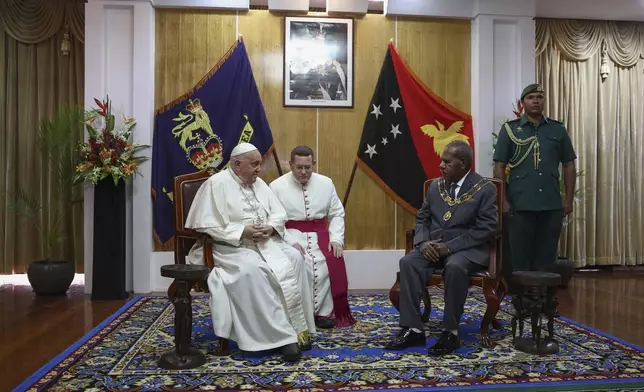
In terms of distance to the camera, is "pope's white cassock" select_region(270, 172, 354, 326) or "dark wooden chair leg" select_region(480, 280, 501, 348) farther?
"pope's white cassock" select_region(270, 172, 354, 326)

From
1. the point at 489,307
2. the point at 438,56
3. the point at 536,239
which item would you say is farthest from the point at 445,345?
the point at 438,56

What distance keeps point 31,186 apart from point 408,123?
4.08 m

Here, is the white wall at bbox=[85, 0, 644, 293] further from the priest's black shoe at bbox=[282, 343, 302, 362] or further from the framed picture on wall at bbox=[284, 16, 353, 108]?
the priest's black shoe at bbox=[282, 343, 302, 362]

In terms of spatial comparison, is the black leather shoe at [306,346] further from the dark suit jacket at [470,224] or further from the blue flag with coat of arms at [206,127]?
the blue flag with coat of arms at [206,127]

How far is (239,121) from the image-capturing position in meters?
5.50

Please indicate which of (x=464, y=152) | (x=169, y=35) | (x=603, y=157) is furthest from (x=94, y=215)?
(x=603, y=157)

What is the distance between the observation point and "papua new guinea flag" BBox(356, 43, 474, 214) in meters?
5.71

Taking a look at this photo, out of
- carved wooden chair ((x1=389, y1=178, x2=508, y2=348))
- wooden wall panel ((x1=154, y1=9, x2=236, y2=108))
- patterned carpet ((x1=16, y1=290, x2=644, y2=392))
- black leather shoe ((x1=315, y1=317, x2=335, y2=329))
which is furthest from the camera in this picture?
wooden wall panel ((x1=154, y1=9, x2=236, y2=108))

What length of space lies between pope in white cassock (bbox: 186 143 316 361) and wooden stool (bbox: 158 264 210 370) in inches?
7.9

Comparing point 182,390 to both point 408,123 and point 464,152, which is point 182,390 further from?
point 408,123

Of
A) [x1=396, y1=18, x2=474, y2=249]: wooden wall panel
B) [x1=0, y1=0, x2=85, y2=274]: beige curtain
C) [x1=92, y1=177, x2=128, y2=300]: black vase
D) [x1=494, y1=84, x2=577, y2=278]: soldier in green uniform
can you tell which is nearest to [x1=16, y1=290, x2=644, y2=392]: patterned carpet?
[x1=494, y1=84, x2=577, y2=278]: soldier in green uniform

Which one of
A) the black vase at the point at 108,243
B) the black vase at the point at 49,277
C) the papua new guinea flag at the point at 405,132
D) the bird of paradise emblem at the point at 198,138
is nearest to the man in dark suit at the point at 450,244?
the papua new guinea flag at the point at 405,132

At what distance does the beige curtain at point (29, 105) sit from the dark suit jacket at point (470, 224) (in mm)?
4146

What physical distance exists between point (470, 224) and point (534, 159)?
934 mm
